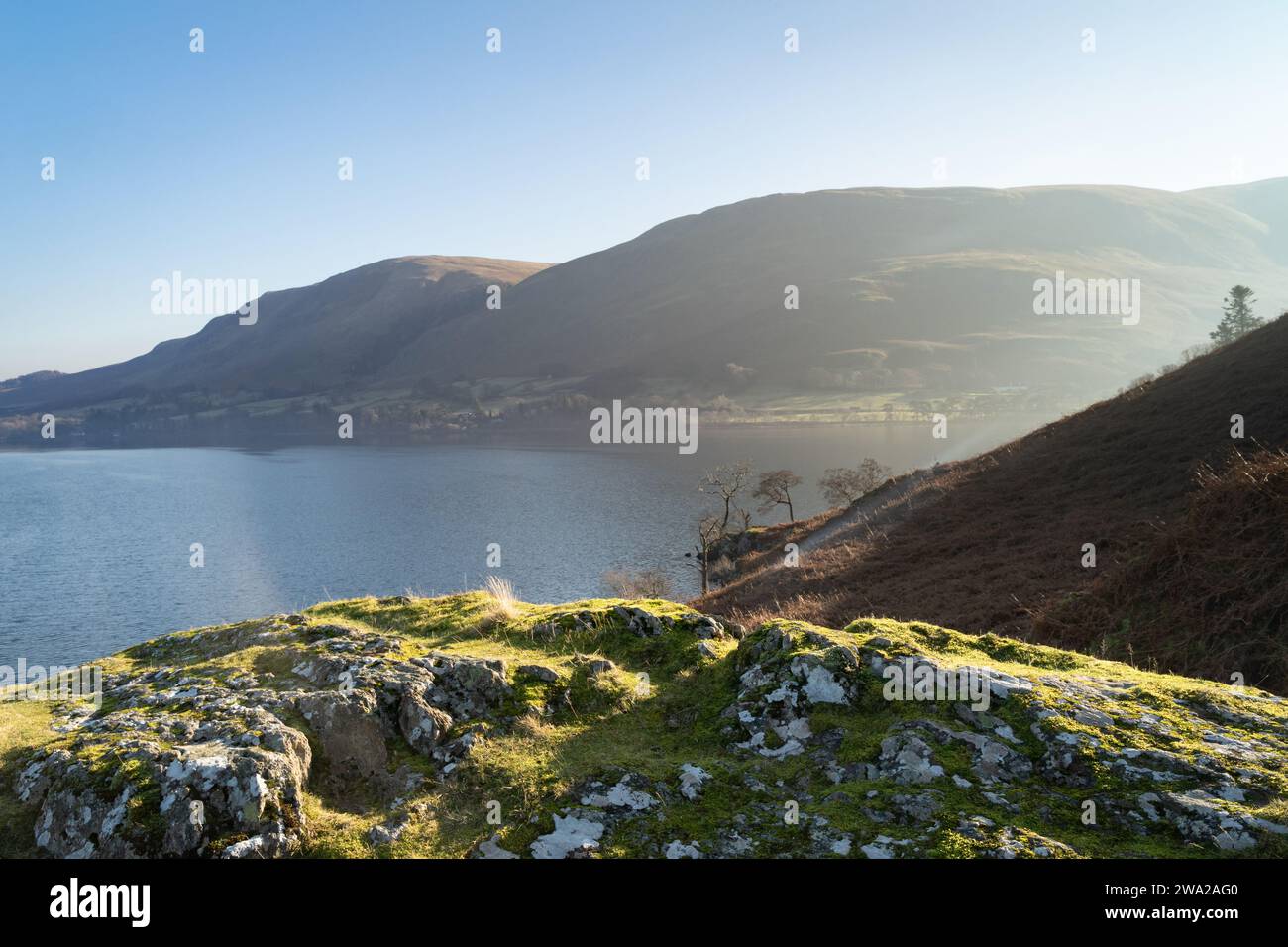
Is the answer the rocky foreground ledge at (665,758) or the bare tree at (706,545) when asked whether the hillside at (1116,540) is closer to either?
the rocky foreground ledge at (665,758)

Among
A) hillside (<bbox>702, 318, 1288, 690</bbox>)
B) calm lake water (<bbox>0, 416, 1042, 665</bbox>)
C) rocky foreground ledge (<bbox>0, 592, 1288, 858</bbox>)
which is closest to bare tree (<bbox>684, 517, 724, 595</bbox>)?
calm lake water (<bbox>0, 416, 1042, 665</bbox>)

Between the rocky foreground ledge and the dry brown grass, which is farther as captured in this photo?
the dry brown grass

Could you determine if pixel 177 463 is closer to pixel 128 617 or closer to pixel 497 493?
pixel 497 493

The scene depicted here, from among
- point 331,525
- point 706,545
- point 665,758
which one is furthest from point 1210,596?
point 331,525

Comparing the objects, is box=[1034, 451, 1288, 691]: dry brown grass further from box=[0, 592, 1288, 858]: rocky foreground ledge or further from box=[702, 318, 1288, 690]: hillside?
box=[0, 592, 1288, 858]: rocky foreground ledge

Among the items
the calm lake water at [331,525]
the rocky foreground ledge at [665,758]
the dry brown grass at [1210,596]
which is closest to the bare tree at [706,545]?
the calm lake water at [331,525]
